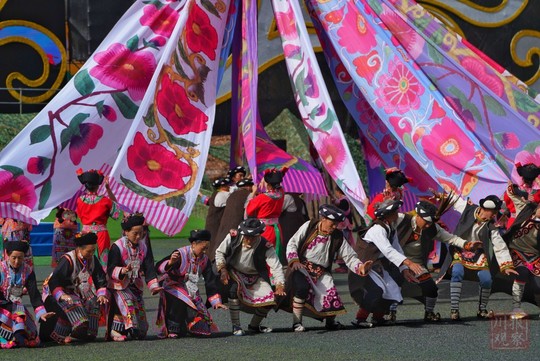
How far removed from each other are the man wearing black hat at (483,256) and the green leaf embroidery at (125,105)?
2.94 m

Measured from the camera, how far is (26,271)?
773 cm

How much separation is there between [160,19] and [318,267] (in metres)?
3.12

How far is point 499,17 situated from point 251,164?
8148mm

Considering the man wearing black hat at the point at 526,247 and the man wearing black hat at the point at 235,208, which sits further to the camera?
the man wearing black hat at the point at 235,208

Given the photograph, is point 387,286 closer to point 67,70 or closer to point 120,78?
point 120,78

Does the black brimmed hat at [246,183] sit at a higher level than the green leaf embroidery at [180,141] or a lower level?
lower

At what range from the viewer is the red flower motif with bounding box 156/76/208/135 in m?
9.80

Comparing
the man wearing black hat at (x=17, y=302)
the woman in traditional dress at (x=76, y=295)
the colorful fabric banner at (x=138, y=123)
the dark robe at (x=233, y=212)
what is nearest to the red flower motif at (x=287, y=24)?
the colorful fabric banner at (x=138, y=123)

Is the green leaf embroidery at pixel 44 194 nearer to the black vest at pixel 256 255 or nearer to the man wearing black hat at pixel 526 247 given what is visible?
the black vest at pixel 256 255

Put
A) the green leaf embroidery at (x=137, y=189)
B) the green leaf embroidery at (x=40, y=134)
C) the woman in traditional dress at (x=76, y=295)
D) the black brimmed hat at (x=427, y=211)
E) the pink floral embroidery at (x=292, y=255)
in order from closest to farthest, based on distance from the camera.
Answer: the woman in traditional dress at (x=76, y=295), the pink floral embroidery at (x=292, y=255), the black brimmed hat at (x=427, y=211), the green leaf embroidery at (x=137, y=189), the green leaf embroidery at (x=40, y=134)

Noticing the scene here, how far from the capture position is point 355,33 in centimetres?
1045

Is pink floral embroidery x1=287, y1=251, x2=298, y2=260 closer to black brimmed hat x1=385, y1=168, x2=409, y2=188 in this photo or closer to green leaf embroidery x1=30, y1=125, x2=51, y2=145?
black brimmed hat x1=385, y1=168, x2=409, y2=188

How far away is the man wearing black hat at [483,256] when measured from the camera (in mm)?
8711

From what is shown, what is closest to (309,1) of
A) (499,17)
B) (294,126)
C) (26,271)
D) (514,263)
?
(514,263)
